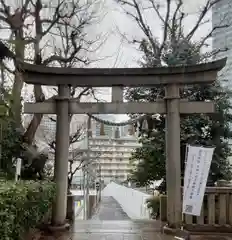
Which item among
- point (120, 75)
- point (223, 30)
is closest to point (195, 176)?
point (120, 75)

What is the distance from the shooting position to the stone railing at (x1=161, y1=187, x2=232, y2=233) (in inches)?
319

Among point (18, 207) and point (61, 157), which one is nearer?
point (18, 207)

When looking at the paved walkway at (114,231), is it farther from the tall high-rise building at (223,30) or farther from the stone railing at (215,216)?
the tall high-rise building at (223,30)

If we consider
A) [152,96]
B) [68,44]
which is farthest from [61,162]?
[68,44]

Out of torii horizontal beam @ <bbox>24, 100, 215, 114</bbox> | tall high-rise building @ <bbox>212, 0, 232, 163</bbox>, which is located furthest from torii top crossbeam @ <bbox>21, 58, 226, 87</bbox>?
tall high-rise building @ <bbox>212, 0, 232, 163</bbox>

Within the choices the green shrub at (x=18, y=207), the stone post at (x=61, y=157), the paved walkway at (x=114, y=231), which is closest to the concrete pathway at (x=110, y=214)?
the paved walkway at (x=114, y=231)

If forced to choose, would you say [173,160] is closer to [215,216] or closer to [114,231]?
[215,216]

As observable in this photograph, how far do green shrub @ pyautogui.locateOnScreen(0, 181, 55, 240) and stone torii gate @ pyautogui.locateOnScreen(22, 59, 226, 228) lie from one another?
5.26 ft

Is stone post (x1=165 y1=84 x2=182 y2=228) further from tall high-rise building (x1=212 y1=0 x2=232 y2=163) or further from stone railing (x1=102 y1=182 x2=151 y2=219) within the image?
tall high-rise building (x1=212 y1=0 x2=232 y2=163)

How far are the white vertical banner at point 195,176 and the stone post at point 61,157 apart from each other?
2756 millimetres

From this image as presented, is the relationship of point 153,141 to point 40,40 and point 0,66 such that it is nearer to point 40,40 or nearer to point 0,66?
point 40,40

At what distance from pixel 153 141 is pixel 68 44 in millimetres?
4809

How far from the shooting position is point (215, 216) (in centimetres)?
834

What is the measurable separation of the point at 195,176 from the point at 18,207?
13.9 ft
